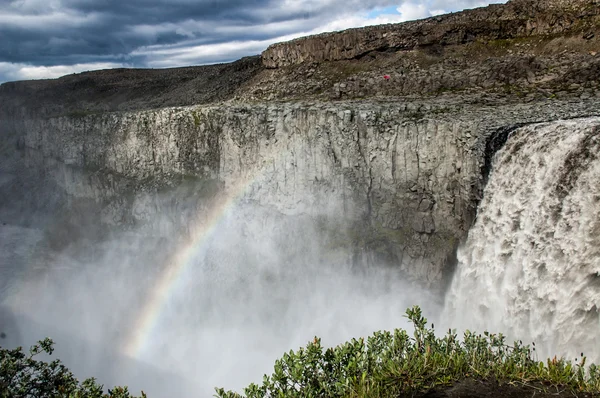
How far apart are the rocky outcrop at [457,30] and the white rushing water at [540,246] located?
1350 cm

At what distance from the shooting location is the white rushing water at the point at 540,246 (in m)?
12.7

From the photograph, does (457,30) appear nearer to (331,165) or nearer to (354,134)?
(354,134)

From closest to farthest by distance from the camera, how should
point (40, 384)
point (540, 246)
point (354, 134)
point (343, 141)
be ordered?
point (40, 384), point (540, 246), point (354, 134), point (343, 141)

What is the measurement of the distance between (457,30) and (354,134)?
1108cm

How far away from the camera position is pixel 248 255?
30.2 m

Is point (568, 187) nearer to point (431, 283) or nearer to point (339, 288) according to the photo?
point (431, 283)

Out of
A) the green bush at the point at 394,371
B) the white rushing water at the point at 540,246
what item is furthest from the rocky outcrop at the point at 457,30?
the green bush at the point at 394,371

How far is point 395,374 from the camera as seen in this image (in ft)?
29.8

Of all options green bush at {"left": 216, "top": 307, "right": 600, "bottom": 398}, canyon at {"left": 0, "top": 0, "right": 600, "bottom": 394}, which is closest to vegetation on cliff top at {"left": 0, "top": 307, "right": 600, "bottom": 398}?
green bush at {"left": 216, "top": 307, "right": 600, "bottom": 398}

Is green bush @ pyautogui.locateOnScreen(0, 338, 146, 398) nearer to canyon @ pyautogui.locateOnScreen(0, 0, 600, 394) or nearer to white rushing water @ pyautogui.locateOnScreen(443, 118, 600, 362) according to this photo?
white rushing water @ pyautogui.locateOnScreen(443, 118, 600, 362)

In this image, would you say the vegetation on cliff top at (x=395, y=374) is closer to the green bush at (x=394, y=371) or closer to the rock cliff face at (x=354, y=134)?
the green bush at (x=394, y=371)

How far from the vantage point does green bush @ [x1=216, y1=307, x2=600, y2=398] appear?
889 centimetres

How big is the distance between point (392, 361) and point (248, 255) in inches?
841

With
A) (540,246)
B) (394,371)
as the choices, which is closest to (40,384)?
(394,371)
